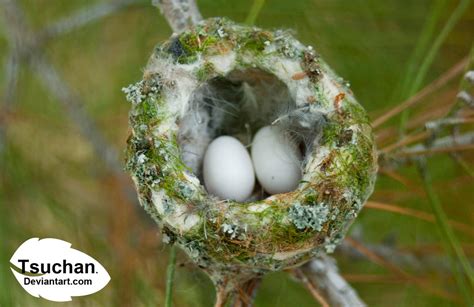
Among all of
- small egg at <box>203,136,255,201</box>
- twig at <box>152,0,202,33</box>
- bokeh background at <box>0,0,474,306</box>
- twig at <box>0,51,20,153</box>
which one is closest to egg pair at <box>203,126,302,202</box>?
small egg at <box>203,136,255,201</box>

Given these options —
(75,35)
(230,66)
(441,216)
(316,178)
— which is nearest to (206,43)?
(230,66)

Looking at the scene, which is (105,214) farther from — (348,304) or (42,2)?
(348,304)

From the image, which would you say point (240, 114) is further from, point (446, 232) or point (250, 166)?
point (446, 232)

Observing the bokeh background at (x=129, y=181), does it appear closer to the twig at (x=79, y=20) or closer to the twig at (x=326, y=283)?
the twig at (x=79, y=20)

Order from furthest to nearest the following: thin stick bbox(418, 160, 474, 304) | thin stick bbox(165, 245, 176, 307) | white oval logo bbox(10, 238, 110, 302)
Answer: white oval logo bbox(10, 238, 110, 302)
thin stick bbox(418, 160, 474, 304)
thin stick bbox(165, 245, 176, 307)

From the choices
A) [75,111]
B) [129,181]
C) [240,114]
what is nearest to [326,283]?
[240,114]

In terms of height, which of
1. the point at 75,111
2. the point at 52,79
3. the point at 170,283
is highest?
the point at 52,79

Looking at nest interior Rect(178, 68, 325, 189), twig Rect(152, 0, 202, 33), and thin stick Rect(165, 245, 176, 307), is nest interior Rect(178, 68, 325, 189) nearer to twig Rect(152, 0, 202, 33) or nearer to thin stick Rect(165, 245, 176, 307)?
twig Rect(152, 0, 202, 33)
